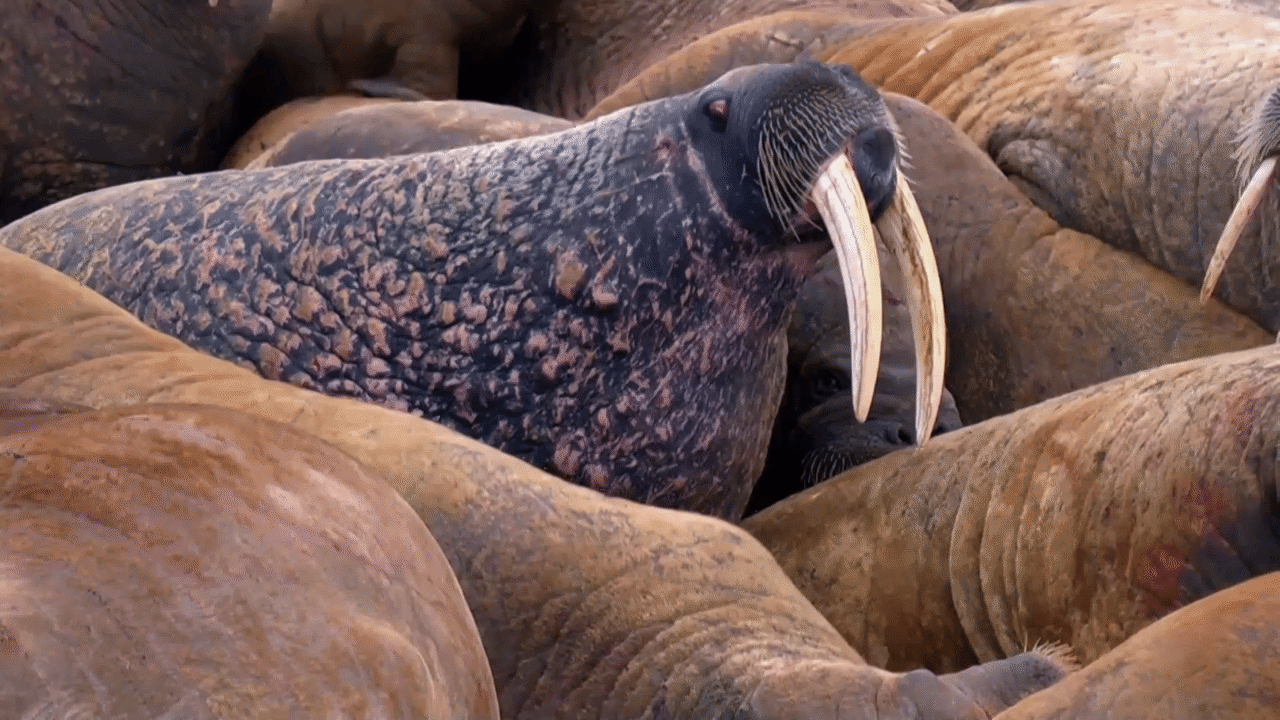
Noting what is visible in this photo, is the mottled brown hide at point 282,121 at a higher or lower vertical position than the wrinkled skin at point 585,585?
lower

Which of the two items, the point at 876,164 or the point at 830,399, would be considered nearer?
the point at 876,164

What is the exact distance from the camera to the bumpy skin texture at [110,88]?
5.71 m

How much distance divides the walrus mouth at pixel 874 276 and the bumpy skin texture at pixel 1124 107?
102 centimetres

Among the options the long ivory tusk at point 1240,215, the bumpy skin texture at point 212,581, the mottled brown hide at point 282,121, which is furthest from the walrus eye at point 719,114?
the mottled brown hide at point 282,121

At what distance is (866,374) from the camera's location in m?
3.51

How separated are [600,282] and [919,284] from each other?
24.6 inches

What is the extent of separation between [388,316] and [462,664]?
6.39 feet

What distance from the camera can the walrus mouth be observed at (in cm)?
357

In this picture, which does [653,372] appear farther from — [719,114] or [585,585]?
[585,585]

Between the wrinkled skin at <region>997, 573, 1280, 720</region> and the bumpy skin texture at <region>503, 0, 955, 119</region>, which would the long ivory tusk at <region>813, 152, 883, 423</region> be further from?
the bumpy skin texture at <region>503, 0, 955, 119</region>

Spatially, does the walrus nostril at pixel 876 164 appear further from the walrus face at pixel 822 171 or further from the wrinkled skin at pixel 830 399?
the wrinkled skin at pixel 830 399

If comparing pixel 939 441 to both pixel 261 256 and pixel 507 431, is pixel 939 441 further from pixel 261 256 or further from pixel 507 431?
pixel 261 256

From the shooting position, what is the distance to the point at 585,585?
2.67m

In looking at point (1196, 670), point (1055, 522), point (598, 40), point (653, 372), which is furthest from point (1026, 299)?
point (1196, 670)
